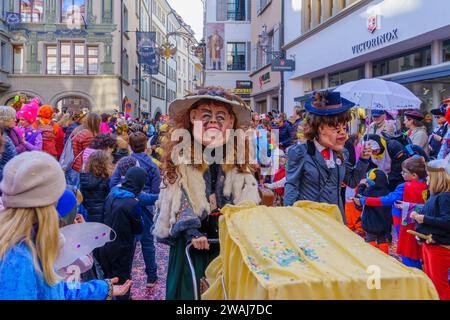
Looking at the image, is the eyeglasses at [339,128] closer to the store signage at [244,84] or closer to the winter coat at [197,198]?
the winter coat at [197,198]

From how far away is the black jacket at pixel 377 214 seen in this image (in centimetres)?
561

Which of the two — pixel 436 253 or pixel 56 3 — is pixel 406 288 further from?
pixel 56 3

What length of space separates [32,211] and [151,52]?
2359 centimetres

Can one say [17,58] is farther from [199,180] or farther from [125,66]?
[199,180]

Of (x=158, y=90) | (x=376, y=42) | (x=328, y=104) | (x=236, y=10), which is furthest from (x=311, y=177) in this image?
(x=158, y=90)

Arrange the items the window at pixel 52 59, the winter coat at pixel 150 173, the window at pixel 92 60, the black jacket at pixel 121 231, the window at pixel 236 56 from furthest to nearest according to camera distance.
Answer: the window at pixel 92 60 < the window at pixel 52 59 < the window at pixel 236 56 < the winter coat at pixel 150 173 < the black jacket at pixel 121 231

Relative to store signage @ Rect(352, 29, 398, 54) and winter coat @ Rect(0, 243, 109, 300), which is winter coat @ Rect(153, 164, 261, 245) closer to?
winter coat @ Rect(0, 243, 109, 300)

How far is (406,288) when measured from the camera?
4.60 feet

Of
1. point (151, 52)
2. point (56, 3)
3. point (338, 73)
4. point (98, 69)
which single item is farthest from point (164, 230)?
point (56, 3)

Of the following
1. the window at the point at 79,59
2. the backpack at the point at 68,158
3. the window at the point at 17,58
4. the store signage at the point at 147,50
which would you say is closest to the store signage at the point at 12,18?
the window at the point at 17,58

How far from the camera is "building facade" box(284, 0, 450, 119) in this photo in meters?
9.88

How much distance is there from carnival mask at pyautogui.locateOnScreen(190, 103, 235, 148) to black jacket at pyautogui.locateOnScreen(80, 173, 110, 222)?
2.61 metres

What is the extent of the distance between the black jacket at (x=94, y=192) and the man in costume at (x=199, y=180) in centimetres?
247

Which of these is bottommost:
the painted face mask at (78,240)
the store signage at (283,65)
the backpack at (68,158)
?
the painted face mask at (78,240)
